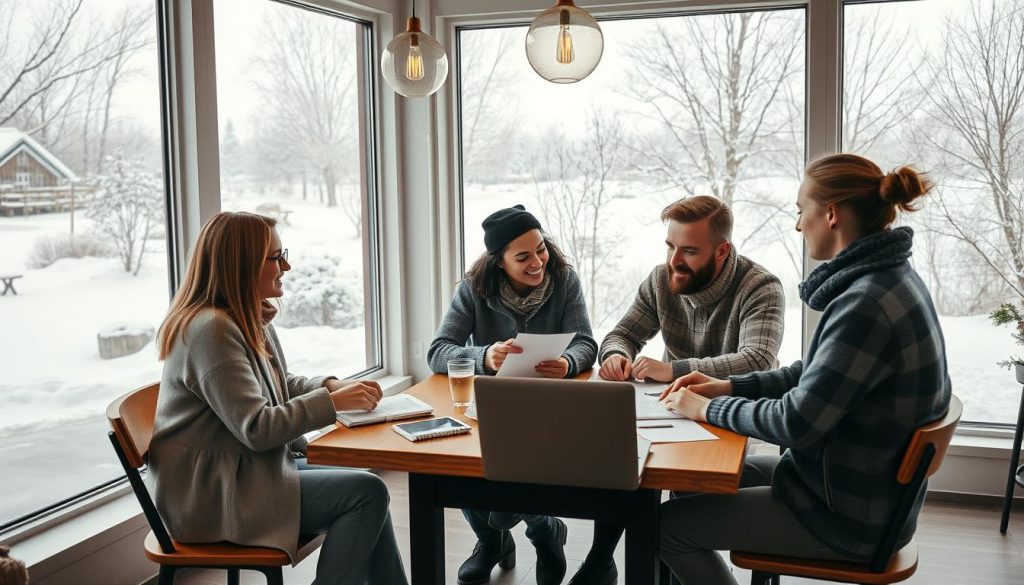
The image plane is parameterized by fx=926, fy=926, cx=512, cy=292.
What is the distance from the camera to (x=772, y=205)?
12.7 feet

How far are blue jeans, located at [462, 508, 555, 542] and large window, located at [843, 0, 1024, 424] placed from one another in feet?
6.34

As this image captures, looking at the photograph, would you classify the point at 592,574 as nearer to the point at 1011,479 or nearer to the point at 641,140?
the point at 1011,479

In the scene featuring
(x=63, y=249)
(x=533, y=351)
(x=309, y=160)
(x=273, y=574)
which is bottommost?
(x=273, y=574)

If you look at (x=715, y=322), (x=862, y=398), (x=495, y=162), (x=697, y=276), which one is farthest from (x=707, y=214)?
(x=495, y=162)

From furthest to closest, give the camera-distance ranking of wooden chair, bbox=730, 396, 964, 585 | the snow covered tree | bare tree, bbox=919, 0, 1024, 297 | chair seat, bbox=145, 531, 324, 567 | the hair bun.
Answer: bare tree, bbox=919, 0, 1024, 297 → the snow covered tree → chair seat, bbox=145, 531, 324, 567 → the hair bun → wooden chair, bbox=730, 396, 964, 585

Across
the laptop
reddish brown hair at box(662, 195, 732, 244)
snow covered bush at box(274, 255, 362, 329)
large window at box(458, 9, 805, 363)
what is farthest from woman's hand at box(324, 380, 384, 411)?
large window at box(458, 9, 805, 363)

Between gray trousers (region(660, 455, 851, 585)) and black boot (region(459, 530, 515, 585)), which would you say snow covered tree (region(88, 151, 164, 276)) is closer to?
black boot (region(459, 530, 515, 585))

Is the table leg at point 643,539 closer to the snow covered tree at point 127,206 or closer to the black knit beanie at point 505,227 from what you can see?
the black knit beanie at point 505,227

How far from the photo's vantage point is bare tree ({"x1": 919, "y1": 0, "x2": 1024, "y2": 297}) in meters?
3.54

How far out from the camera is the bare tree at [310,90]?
3602 mm

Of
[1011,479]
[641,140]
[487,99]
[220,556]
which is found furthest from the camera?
[487,99]

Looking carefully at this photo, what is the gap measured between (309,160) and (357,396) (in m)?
1.88

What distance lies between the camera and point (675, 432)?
2.09 meters

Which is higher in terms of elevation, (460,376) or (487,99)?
(487,99)
